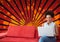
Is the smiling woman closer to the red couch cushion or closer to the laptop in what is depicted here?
the red couch cushion

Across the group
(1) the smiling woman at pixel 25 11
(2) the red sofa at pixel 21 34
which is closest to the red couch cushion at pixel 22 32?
(2) the red sofa at pixel 21 34

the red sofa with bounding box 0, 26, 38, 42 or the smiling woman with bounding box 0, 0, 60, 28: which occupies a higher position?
the smiling woman with bounding box 0, 0, 60, 28

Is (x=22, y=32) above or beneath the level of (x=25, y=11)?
beneath

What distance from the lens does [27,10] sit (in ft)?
18.3

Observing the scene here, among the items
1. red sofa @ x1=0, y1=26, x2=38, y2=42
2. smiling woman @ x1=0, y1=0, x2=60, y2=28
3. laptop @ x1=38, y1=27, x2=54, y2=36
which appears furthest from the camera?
smiling woman @ x1=0, y1=0, x2=60, y2=28

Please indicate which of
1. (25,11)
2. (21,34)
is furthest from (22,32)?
(25,11)

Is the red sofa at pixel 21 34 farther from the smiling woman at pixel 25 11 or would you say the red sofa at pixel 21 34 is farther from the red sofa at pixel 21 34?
the smiling woman at pixel 25 11

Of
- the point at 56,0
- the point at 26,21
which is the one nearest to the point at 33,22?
the point at 26,21

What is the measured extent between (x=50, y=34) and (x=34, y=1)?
8.26ft

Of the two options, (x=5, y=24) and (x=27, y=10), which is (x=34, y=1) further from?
(x=5, y=24)

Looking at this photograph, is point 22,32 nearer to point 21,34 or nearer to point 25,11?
point 21,34

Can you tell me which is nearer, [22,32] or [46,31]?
[46,31]

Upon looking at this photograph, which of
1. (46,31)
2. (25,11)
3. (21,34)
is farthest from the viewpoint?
(25,11)

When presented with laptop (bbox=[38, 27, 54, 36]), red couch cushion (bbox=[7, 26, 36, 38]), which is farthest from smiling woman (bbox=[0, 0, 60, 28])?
laptop (bbox=[38, 27, 54, 36])
